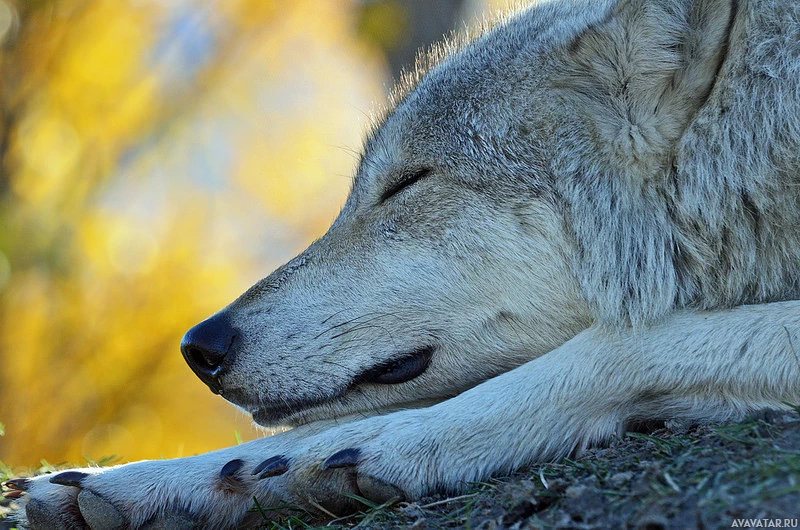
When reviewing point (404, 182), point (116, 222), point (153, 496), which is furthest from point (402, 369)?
point (116, 222)

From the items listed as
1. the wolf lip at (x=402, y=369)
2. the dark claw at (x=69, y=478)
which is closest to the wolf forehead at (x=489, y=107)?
the wolf lip at (x=402, y=369)

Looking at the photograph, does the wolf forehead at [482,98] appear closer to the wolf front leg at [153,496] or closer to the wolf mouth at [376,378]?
the wolf mouth at [376,378]

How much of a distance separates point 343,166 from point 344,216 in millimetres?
625

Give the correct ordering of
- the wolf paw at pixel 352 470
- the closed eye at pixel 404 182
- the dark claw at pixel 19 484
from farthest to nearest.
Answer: the closed eye at pixel 404 182
the dark claw at pixel 19 484
the wolf paw at pixel 352 470

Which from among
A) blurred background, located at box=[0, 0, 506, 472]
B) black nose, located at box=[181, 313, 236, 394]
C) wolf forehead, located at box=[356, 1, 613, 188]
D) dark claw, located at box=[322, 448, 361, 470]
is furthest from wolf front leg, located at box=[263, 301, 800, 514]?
blurred background, located at box=[0, 0, 506, 472]

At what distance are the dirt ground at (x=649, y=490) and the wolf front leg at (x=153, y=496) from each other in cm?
13

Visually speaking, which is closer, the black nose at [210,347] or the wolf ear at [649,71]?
the wolf ear at [649,71]

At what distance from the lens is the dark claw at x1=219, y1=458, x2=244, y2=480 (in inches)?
88.4

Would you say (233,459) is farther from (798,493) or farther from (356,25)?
(356,25)

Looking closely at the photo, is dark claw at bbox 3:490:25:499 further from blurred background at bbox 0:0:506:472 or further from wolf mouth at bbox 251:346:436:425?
blurred background at bbox 0:0:506:472

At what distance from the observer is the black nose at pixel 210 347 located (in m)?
2.65

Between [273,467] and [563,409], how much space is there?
859mm

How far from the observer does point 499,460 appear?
2166 millimetres

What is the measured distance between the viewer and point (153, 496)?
2.21 m
